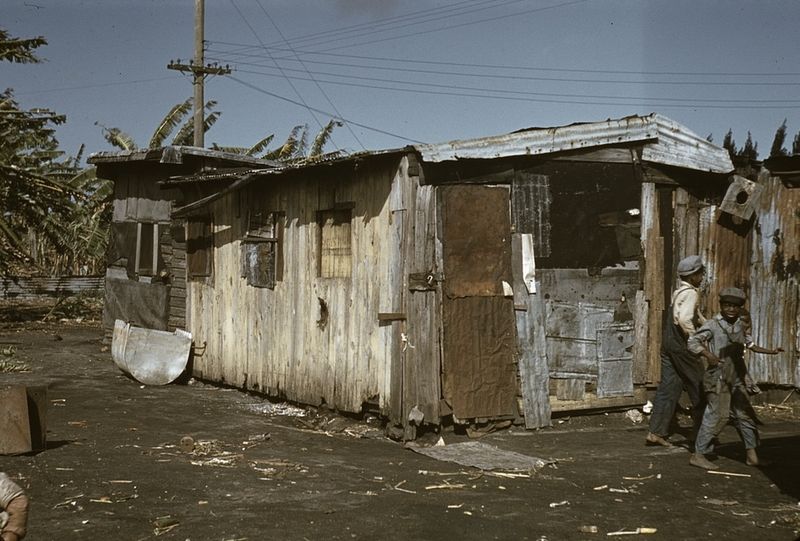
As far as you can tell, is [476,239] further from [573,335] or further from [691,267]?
[691,267]

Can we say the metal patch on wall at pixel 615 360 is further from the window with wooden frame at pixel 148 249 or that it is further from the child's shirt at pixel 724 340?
the window with wooden frame at pixel 148 249

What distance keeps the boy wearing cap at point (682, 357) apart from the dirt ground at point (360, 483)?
0.48 meters

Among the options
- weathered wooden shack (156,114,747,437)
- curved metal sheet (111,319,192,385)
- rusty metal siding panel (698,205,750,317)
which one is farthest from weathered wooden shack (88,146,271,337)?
rusty metal siding panel (698,205,750,317)

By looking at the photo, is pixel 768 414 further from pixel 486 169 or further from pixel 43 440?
pixel 43 440

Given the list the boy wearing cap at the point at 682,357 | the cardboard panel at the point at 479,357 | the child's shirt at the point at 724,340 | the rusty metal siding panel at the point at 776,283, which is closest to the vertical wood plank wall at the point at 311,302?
the cardboard panel at the point at 479,357

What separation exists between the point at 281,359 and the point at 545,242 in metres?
4.26

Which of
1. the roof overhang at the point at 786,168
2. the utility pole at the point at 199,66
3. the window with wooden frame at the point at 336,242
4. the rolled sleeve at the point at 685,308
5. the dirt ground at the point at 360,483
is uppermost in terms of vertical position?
the utility pole at the point at 199,66

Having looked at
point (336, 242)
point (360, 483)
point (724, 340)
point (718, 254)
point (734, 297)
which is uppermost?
point (336, 242)

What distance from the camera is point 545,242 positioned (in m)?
9.80

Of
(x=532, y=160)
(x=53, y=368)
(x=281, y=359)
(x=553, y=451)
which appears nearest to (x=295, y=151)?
(x=53, y=368)

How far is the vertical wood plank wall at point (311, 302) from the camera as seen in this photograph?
31.7 ft

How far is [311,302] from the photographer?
11.1 meters

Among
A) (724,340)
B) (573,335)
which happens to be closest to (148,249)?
(573,335)

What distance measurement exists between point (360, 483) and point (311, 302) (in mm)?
4227
